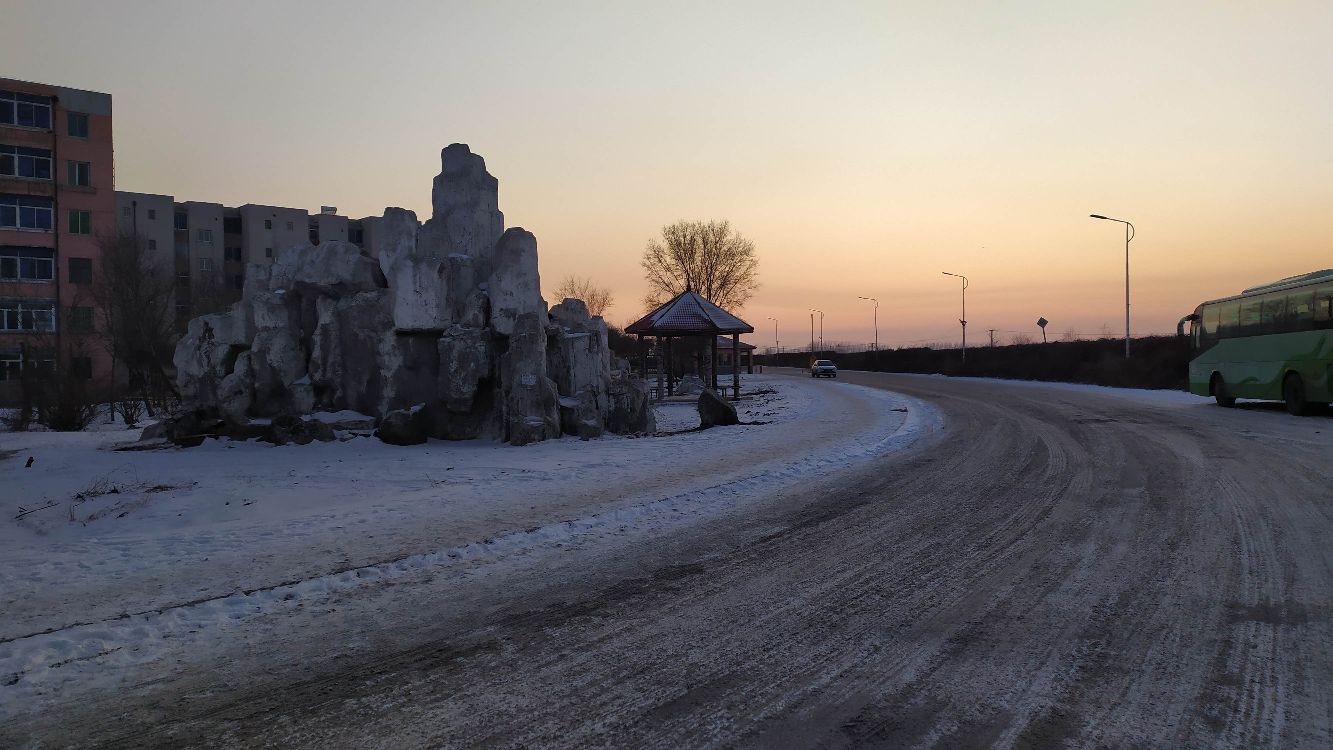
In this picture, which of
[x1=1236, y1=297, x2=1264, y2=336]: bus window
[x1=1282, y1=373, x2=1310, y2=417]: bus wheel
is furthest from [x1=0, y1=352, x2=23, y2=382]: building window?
[x1=1282, y1=373, x2=1310, y2=417]: bus wheel

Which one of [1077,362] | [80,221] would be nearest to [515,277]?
[1077,362]

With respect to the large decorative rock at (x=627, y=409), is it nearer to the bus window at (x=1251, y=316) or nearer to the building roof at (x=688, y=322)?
the building roof at (x=688, y=322)

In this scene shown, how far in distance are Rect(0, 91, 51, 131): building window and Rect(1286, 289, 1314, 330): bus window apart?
63204 mm

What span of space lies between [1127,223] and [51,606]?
149 feet

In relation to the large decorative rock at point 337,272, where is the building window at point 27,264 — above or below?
above

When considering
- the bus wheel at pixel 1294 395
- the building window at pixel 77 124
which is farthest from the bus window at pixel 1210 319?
the building window at pixel 77 124

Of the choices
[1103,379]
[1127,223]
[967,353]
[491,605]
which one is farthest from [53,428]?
[967,353]

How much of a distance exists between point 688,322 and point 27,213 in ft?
146

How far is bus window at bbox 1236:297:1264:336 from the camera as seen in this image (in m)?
19.9

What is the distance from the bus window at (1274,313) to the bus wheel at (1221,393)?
258 centimetres

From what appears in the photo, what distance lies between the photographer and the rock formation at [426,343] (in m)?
15.0

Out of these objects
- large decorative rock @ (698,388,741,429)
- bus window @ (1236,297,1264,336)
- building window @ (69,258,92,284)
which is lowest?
large decorative rock @ (698,388,741,429)

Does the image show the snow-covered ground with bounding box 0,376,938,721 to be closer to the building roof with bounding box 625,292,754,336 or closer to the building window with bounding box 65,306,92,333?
the building roof with bounding box 625,292,754,336

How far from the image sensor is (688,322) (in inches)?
1171
